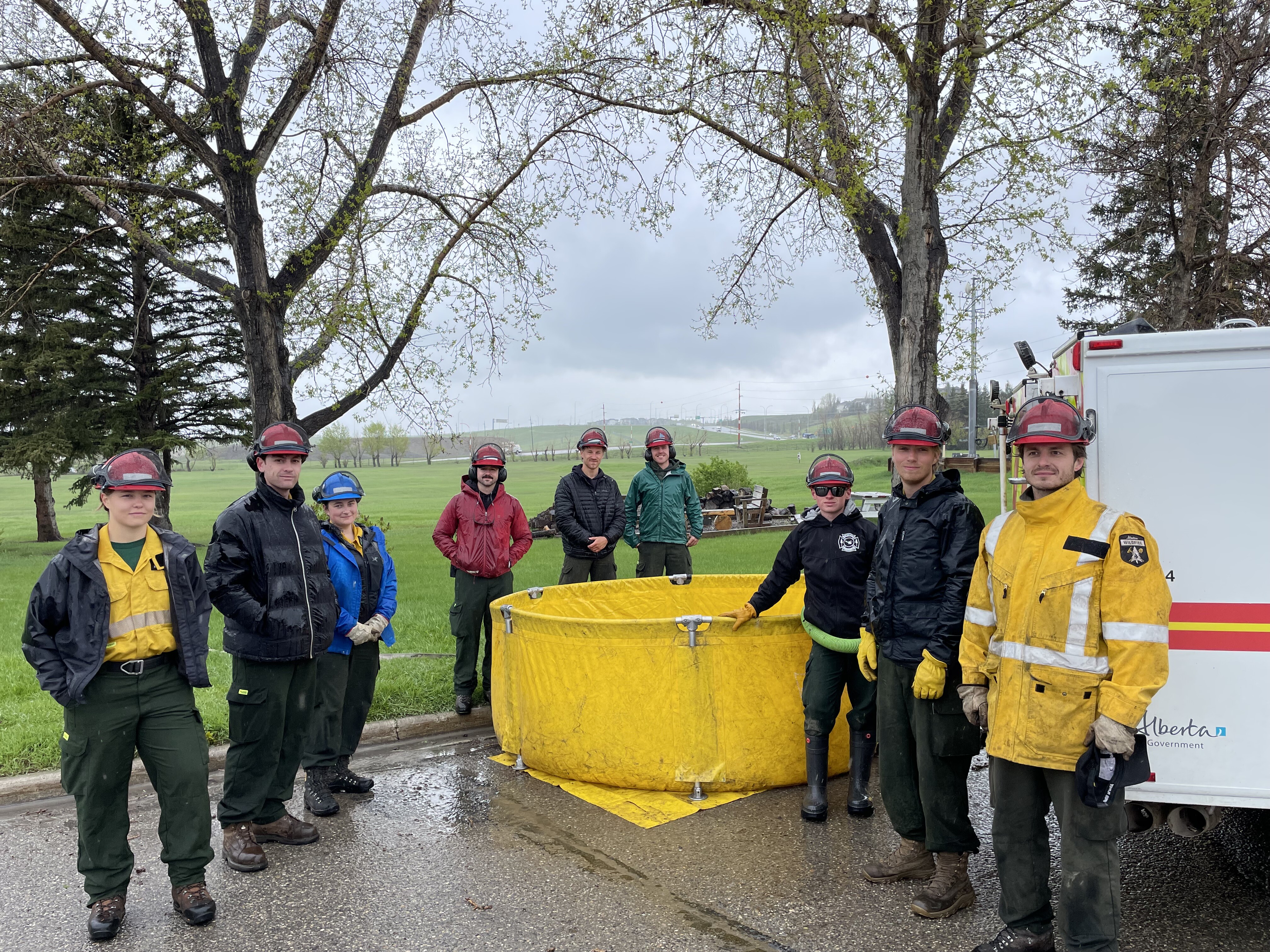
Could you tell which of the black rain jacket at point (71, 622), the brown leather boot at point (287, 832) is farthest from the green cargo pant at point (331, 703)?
the black rain jacket at point (71, 622)

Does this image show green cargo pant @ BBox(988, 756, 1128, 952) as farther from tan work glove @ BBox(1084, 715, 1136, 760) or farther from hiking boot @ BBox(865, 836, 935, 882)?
hiking boot @ BBox(865, 836, 935, 882)

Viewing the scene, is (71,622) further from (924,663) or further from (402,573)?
(402,573)

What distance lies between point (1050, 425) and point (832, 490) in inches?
74.5

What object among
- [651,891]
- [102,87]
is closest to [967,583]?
[651,891]

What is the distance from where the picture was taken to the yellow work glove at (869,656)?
15.3ft

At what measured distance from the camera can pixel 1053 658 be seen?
345 cm

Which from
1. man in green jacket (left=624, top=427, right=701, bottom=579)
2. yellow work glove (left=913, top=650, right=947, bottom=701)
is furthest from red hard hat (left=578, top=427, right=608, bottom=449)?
yellow work glove (left=913, top=650, right=947, bottom=701)

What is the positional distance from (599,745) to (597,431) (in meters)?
3.30

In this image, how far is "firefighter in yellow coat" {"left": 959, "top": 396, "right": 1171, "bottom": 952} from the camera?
3279 millimetres

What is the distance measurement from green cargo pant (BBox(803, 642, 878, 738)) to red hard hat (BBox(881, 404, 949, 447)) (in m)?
1.51

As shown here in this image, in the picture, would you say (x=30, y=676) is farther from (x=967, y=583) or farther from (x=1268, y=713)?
(x=1268, y=713)

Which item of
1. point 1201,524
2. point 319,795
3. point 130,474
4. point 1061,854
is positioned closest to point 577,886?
point 319,795

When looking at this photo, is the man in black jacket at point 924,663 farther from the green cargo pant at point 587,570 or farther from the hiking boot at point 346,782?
the green cargo pant at point 587,570

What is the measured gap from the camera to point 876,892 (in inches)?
171
